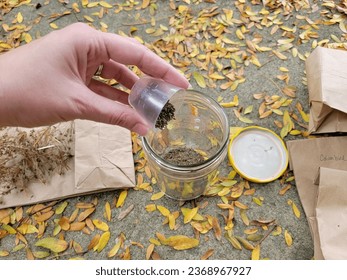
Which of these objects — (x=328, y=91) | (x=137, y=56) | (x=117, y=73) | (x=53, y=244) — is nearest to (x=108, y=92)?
(x=117, y=73)

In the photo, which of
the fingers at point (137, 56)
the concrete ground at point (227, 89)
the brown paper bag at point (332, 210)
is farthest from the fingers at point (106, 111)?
the brown paper bag at point (332, 210)

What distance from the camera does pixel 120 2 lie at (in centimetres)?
140

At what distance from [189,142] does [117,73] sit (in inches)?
10.0

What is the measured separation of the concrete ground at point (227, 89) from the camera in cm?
95

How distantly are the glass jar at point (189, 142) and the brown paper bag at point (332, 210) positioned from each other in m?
0.27

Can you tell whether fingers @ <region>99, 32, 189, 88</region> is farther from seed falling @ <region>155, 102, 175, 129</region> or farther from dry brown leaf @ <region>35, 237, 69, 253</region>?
dry brown leaf @ <region>35, 237, 69, 253</region>

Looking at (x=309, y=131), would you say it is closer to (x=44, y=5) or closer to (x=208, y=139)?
(x=208, y=139)

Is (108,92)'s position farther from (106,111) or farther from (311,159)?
(311,159)

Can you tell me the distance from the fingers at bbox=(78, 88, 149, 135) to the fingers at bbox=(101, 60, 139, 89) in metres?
0.20

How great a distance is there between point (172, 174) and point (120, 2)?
0.84 m

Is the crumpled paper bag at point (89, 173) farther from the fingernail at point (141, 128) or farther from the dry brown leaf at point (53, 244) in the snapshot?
the fingernail at point (141, 128)

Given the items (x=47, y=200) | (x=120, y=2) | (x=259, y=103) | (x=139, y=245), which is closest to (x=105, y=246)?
(x=139, y=245)

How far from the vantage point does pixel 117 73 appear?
0.91 metres

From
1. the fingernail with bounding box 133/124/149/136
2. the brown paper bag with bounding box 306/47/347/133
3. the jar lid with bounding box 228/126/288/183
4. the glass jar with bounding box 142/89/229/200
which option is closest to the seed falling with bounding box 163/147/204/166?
the glass jar with bounding box 142/89/229/200
